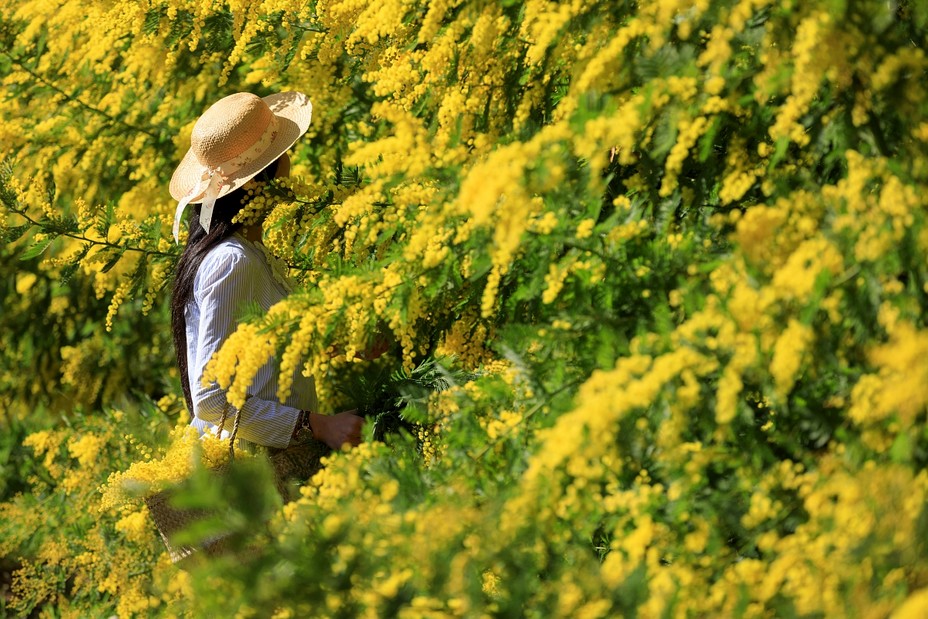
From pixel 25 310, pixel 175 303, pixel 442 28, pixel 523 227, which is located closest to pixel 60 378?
pixel 25 310

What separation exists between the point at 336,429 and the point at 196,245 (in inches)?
32.1

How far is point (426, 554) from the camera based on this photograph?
1.99 meters

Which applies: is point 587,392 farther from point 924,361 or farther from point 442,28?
point 442,28

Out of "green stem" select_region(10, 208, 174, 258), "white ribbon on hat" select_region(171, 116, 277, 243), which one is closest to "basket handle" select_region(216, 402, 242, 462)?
"white ribbon on hat" select_region(171, 116, 277, 243)

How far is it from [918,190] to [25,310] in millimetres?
6516

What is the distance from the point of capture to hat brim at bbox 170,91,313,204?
3504 mm

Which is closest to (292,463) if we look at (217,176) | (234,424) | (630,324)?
(234,424)

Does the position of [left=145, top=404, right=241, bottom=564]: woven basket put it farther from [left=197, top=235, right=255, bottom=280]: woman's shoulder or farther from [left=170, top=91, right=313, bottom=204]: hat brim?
[left=170, top=91, right=313, bottom=204]: hat brim

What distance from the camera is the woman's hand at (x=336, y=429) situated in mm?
3240

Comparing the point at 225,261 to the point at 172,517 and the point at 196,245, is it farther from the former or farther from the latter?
the point at 172,517

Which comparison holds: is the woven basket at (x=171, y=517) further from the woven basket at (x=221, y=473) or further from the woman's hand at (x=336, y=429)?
the woman's hand at (x=336, y=429)

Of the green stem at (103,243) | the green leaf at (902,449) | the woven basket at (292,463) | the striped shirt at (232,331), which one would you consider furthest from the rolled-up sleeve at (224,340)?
the green leaf at (902,449)

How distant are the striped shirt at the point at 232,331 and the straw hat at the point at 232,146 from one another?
22 centimetres

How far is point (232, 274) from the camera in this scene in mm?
3293
